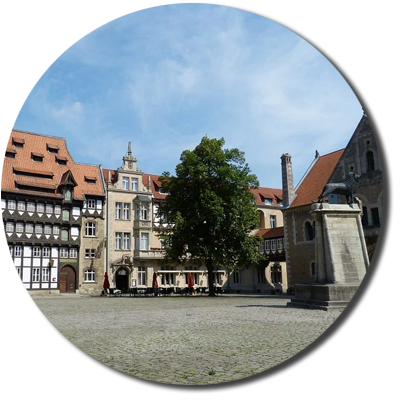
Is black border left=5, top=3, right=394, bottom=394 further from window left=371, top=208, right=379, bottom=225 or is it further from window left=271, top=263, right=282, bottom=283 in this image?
window left=271, top=263, right=282, bottom=283

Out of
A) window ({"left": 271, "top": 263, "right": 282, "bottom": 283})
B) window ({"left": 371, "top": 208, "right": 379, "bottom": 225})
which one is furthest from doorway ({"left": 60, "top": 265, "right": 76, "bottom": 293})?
window ({"left": 371, "top": 208, "right": 379, "bottom": 225})

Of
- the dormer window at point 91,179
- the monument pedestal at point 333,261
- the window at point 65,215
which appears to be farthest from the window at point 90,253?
the monument pedestal at point 333,261

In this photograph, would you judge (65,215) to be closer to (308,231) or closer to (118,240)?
(308,231)

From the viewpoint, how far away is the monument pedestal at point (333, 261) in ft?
35.1

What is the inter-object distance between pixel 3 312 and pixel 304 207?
7.88m

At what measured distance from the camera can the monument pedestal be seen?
10695 millimetres

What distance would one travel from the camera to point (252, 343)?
7.33m

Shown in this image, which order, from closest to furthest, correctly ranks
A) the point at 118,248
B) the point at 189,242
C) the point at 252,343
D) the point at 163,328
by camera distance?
the point at 252,343, the point at 163,328, the point at 189,242, the point at 118,248

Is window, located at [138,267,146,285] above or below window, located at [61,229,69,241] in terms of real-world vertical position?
below

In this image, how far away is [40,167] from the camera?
1738 centimetres

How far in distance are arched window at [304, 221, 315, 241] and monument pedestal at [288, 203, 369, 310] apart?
572 millimetres

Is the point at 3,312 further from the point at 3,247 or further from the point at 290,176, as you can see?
the point at 290,176

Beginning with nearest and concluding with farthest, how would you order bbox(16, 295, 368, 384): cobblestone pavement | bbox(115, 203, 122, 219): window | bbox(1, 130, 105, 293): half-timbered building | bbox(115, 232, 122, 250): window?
bbox(16, 295, 368, 384): cobblestone pavement → bbox(1, 130, 105, 293): half-timbered building → bbox(115, 203, 122, 219): window → bbox(115, 232, 122, 250): window

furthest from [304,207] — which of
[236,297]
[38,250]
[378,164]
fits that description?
[38,250]
